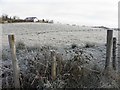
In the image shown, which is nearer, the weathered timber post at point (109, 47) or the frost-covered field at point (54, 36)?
the weathered timber post at point (109, 47)

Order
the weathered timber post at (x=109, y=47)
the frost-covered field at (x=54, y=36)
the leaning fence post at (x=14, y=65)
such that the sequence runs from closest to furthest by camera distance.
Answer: the leaning fence post at (x=14, y=65) → the weathered timber post at (x=109, y=47) → the frost-covered field at (x=54, y=36)

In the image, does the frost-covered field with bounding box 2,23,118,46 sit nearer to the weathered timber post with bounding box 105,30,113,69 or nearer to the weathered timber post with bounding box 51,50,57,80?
the weathered timber post with bounding box 105,30,113,69

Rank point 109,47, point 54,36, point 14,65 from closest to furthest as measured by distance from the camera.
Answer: point 14,65, point 109,47, point 54,36

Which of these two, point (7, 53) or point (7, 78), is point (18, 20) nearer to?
point (7, 53)

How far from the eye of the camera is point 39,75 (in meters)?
10.6

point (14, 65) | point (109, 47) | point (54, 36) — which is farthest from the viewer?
point (54, 36)

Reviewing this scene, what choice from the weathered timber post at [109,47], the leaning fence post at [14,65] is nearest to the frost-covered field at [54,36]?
the weathered timber post at [109,47]

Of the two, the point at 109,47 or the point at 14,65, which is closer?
the point at 14,65

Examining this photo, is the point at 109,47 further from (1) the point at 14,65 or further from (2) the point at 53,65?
(1) the point at 14,65

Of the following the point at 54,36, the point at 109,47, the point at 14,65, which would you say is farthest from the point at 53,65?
the point at 54,36

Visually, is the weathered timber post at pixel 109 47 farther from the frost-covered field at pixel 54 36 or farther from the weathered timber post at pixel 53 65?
the frost-covered field at pixel 54 36

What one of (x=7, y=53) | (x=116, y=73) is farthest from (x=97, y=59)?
(x=7, y=53)

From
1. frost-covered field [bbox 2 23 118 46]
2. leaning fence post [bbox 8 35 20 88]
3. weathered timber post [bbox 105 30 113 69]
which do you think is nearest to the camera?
leaning fence post [bbox 8 35 20 88]

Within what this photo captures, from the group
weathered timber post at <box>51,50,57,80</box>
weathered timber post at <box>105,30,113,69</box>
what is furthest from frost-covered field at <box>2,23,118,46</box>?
weathered timber post at <box>51,50,57,80</box>
